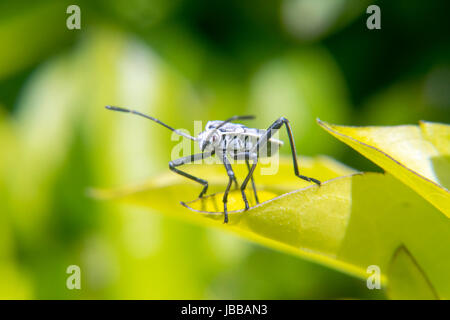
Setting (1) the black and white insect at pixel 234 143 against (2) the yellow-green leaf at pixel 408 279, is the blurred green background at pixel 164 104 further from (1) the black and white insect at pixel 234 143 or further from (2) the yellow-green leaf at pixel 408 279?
(2) the yellow-green leaf at pixel 408 279

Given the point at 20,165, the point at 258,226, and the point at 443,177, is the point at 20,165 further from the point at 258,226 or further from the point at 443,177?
the point at 443,177

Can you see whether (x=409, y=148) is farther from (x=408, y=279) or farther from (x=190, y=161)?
(x=190, y=161)

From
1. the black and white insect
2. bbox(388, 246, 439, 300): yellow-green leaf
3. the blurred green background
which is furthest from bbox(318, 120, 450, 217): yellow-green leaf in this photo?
the blurred green background

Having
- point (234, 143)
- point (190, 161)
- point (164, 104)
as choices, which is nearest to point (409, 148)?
point (234, 143)

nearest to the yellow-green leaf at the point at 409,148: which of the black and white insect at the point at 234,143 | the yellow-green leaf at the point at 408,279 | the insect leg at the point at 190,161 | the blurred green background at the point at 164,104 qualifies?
the yellow-green leaf at the point at 408,279

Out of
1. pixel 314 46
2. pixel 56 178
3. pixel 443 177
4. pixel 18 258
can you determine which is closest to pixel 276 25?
pixel 314 46

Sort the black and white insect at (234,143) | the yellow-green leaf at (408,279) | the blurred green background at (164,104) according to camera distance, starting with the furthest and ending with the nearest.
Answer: the blurred green background at (164,104) < the black and white insect at (234,143) < the yellow-green leaf at (408,279)
